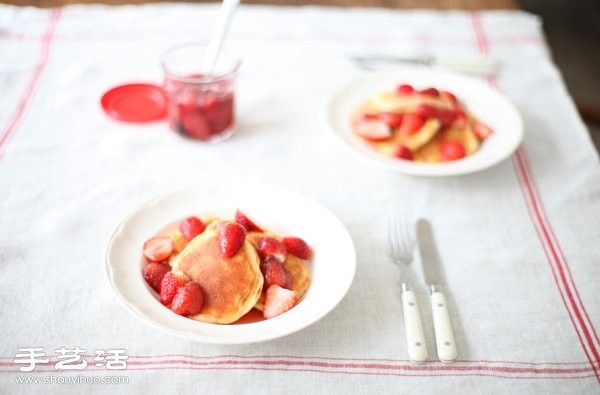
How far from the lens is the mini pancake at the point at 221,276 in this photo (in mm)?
1097

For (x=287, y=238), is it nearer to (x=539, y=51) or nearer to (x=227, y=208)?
(x=227, y=208)

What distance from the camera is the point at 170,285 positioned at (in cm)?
112

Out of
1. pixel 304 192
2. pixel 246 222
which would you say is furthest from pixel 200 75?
pixel 246 222

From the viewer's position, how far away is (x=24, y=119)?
1.66m

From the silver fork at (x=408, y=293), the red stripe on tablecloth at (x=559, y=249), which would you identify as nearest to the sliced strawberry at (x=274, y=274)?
the silver fork at (x=408, y=293)

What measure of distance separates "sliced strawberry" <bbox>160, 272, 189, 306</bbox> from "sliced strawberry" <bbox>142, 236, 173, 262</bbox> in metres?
0.07

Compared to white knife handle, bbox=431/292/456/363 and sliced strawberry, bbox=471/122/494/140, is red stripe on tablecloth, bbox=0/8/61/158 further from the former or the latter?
sliced strawberry, bbox=471/122/494/140

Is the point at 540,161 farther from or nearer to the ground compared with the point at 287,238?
nearer to the ground

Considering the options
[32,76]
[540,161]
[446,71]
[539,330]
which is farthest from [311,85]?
[539,330]

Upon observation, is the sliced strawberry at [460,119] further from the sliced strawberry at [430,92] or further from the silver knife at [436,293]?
the silver knife at [436,293]

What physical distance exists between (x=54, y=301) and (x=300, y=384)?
49cm

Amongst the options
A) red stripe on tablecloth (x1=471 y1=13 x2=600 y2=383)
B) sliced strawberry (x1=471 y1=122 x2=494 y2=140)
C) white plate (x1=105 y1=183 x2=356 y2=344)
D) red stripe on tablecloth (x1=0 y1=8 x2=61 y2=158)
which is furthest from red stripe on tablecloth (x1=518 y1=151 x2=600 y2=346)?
red stripe on tablecloth (x1=0 y1=8 x2=61 y2=158)

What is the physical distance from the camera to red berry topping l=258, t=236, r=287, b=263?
1.19 m

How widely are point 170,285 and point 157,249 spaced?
4.3 inches
